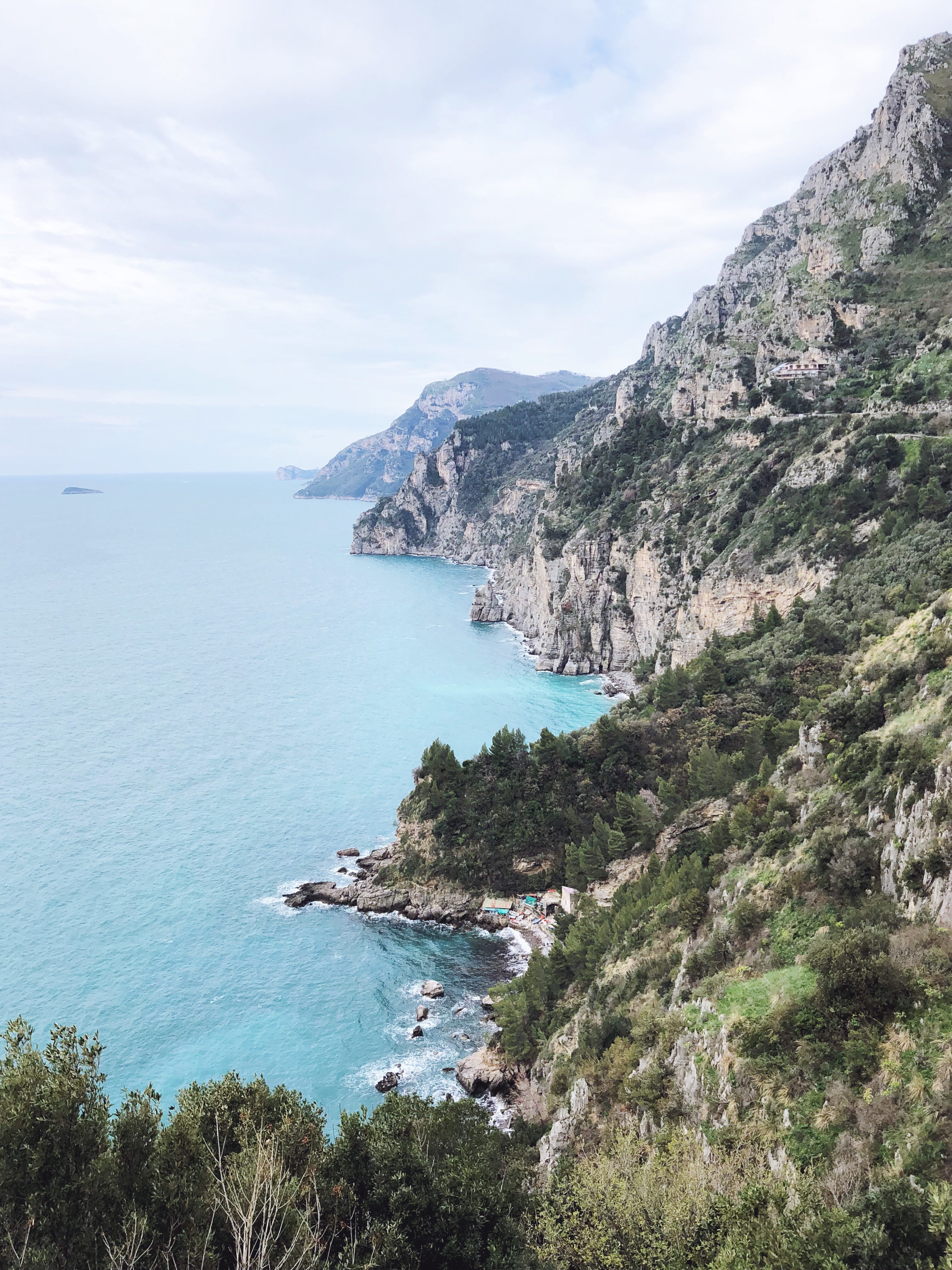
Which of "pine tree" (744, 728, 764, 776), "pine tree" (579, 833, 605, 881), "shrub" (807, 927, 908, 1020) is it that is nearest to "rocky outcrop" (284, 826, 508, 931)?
"pine tree" (579, 833, 605, 881)

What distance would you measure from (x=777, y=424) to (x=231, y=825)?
2599 inches

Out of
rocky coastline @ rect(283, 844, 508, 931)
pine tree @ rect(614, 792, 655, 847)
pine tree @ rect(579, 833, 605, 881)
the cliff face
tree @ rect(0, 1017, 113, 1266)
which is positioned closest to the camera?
tree @ rect(0, 1017, 113, 1266)

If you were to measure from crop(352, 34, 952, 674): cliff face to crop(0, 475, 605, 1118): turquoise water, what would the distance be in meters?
13.8

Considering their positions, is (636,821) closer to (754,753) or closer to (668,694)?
(754,753)

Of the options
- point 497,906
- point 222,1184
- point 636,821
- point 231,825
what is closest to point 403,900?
point 497,906

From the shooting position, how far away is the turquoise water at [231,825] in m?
39.7

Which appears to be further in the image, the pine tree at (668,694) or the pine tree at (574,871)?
the pine tree at (668,694)

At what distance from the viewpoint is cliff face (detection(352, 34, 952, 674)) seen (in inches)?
2606

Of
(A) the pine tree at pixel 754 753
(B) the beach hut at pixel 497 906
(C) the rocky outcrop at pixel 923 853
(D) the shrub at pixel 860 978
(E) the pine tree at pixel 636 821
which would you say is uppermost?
(C) the rocky outcrop at pixel 923 853

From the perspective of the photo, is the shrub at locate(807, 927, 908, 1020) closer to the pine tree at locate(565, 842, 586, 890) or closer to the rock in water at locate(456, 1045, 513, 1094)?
the rock in water at locate(456, 1045, 513, 1094)

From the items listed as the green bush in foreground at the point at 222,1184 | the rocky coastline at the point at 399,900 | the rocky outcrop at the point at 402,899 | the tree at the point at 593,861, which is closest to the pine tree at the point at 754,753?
the tree at the point at 593,861

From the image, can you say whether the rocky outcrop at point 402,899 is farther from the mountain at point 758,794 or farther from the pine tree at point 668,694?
the pine tree at point 668,694

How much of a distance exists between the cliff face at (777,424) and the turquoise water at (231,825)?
13818mm

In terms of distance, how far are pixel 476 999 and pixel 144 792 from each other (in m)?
35.8
